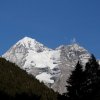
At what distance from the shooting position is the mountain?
38800 millimetres

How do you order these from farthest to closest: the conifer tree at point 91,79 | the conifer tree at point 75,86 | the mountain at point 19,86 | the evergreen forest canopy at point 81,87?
the conifer tree at point 91,79, the conifer tree at point 75,86, the evergreen forest canopy at point 81,87, the mountain at point 19,86

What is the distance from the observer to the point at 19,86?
136 ft

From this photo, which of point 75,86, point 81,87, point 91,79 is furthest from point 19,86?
point 91,79

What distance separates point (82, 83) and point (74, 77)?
3.11 ft

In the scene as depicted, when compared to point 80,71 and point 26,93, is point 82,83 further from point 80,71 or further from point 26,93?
point 26,93

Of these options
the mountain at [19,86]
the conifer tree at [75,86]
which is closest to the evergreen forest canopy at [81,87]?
the conifer tree at [75,86]

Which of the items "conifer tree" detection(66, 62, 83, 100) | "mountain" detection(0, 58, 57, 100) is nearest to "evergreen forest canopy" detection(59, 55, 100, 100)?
"conifer tree" detection(66, 62, 83, 100)

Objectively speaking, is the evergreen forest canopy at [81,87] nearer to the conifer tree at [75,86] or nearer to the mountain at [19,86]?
the conifer tree at [75,86]

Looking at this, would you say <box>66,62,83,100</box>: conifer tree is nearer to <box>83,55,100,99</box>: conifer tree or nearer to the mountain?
<box>83,55,100,99</box>: conifer tree

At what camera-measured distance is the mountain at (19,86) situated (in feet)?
127

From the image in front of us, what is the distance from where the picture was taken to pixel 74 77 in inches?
1597

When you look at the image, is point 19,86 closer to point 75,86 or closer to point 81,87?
point 75,86

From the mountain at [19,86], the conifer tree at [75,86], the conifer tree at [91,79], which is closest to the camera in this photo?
the mountain at [19,86]

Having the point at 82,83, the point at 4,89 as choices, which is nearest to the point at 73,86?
the point at 82,83
